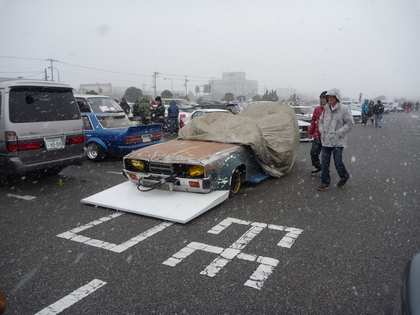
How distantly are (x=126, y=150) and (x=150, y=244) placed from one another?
488 cm

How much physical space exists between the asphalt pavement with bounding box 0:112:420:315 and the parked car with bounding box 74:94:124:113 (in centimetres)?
405

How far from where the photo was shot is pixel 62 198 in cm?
542

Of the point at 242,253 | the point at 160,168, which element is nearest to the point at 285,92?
the point at 160,168

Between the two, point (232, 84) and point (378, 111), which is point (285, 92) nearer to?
point (232, 84)

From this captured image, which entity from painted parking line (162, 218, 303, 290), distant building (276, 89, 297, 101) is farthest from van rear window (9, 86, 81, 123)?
distant building (276, 89, 297, 101)

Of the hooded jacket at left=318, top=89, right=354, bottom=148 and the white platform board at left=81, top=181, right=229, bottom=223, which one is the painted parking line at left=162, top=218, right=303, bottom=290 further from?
the hooded jacket at left=318, top=89, right=354, bottom=148

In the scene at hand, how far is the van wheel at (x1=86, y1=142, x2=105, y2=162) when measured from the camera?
333 inches

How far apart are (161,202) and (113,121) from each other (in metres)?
5.09

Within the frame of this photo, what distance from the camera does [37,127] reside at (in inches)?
222

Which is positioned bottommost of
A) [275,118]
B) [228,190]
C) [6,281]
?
[6,281]

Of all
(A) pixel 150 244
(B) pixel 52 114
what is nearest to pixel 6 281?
(A) pixel 150 244

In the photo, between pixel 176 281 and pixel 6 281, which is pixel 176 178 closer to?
pixel 176 281

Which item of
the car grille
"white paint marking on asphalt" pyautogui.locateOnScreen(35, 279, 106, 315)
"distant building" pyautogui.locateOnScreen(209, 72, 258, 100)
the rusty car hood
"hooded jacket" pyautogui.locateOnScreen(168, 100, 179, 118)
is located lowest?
"white paint marking on asphalt" pyautogui.locateOnScreen(35, 279, 106, 315)

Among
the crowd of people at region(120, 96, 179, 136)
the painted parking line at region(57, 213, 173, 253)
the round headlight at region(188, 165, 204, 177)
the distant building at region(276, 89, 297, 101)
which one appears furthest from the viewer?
the distant building at region(276, 89, 297, 101)
